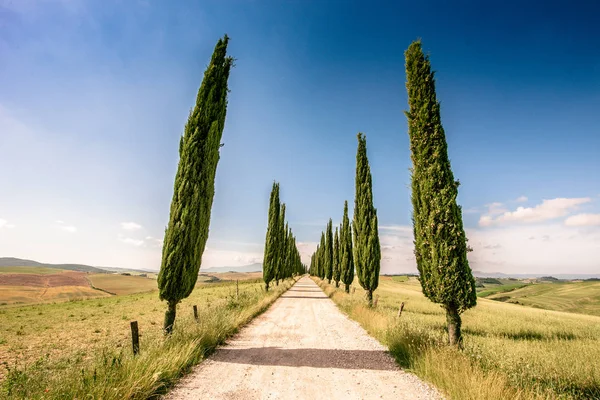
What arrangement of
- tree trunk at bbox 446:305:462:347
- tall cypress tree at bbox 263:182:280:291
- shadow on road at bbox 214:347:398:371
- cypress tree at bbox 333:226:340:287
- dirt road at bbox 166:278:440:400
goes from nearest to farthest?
dirt road at bbox 166:278:440:400 → shadow on road at bbox 214:347:398:371 → tree trunk at bbox 446:305:462:347 → tall cypress tree at bbox 263:182:280:291 → cypress tree at bbox 333:226:340:287

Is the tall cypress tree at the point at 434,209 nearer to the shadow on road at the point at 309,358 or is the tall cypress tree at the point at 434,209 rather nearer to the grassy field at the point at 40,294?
the shadow on road at the point at 309,358

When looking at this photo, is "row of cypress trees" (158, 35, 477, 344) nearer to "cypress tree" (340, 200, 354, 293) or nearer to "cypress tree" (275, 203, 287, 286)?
"cypress tree" (340, 200, 354, 293)

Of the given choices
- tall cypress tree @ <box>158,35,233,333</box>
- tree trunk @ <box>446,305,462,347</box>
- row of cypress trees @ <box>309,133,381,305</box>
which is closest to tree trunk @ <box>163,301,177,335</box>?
tall cypress tree @ <box>158,35,233,333</box>

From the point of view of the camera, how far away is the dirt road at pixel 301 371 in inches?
189

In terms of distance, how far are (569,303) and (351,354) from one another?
4725 cm

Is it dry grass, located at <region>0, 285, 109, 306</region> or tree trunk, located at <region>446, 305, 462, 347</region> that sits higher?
tree trunk, located at <region>446, 305, 462, 347</region>

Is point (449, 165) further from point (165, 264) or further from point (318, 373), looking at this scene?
point (165, 264)

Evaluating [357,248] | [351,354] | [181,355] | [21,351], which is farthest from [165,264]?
[357,248]

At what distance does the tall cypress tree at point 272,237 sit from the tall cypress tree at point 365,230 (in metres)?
10.8

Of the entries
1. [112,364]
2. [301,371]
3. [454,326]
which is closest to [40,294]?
[112,364]

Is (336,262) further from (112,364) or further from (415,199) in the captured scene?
(112,364)

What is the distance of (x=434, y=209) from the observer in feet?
24.8

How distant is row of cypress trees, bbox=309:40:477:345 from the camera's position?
23.3 ft

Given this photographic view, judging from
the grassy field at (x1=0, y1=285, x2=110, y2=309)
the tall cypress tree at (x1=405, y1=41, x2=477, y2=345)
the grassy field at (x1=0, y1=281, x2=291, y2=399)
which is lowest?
the grassy field at (x1=0, y1=285, x2=110, y2=309)
